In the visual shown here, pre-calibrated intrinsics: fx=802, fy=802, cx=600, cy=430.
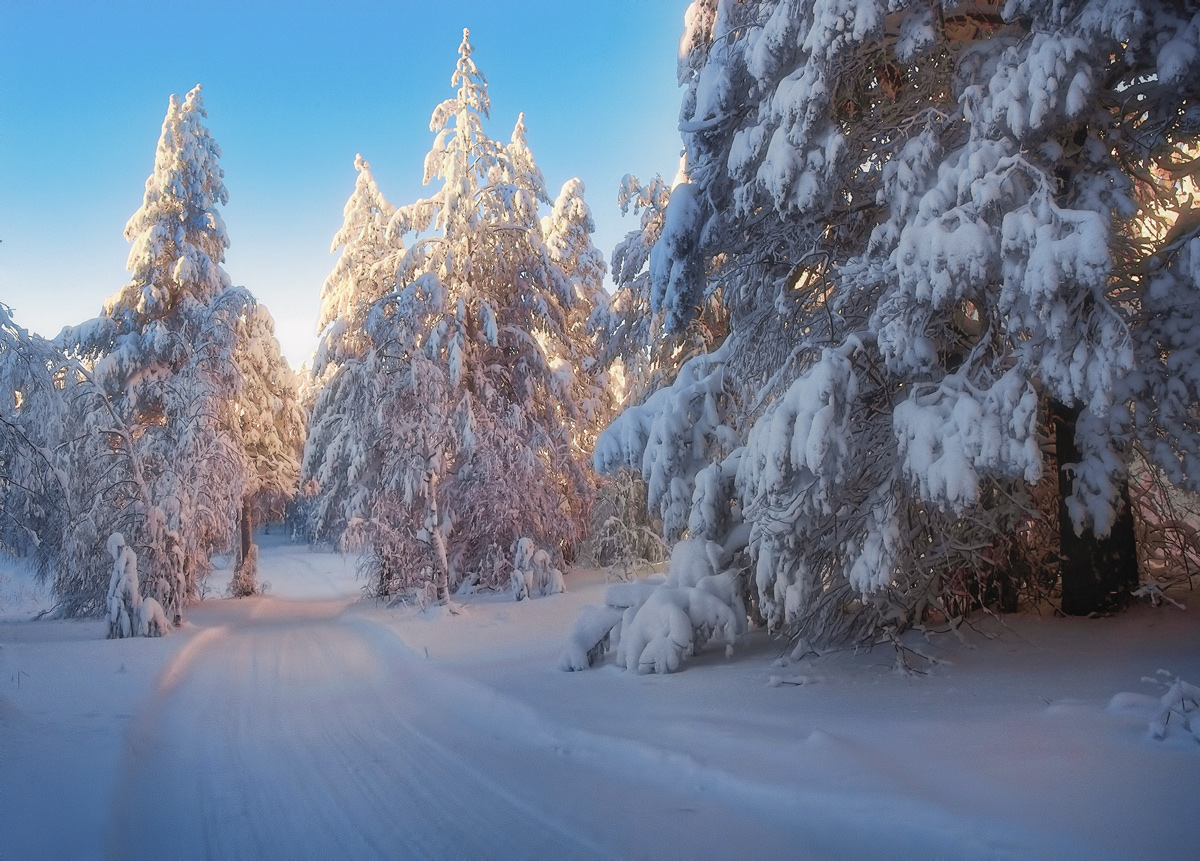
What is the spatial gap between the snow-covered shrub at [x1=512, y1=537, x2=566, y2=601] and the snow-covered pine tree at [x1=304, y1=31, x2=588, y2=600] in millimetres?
912

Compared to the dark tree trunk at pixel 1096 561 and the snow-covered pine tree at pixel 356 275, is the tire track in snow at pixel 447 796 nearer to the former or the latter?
the dark tree trunk at pixel 1096 561

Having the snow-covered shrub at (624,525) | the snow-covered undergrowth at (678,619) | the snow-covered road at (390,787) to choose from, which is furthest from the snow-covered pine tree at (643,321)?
the snow-covered road at (390,787)

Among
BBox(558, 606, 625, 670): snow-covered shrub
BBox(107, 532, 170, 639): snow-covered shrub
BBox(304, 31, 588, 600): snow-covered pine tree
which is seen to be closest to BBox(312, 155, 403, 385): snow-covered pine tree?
BBox(304, 31, 588, 600): snow-covered pine tree

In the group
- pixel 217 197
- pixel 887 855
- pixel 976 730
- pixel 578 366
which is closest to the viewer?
pixel 887 855

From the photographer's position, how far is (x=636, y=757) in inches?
207

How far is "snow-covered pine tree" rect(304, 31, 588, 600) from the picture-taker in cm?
1598

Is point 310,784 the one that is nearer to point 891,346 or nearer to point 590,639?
point 590,639

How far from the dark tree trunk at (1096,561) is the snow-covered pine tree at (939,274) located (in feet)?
0.23

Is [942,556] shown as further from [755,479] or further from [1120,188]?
[1120,188]

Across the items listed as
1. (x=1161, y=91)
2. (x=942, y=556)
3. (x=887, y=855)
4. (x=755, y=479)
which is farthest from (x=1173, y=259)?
(x=887, y=855)

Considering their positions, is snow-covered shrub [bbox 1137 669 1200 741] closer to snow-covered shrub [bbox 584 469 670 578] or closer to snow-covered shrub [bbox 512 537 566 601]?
snow-covered shrub [bbox 512 537 566 601]

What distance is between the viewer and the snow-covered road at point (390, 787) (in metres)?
4.05

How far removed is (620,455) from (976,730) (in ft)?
16.2

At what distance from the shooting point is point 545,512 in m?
17.6
